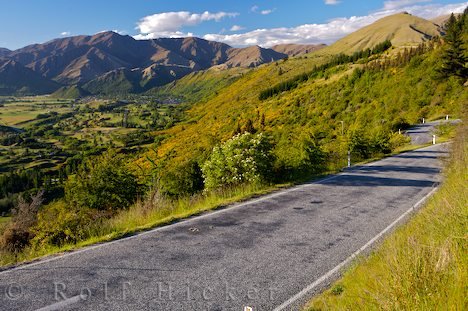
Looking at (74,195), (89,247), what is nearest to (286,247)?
(89,247)

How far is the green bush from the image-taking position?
41.1 feet

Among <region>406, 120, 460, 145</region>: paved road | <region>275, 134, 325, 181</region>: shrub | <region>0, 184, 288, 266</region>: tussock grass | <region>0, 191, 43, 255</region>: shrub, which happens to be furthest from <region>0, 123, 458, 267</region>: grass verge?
<region>406, 120, 460, 145</region>: paved road

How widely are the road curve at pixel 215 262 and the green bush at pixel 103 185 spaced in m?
5.09

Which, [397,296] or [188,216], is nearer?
[397,296]

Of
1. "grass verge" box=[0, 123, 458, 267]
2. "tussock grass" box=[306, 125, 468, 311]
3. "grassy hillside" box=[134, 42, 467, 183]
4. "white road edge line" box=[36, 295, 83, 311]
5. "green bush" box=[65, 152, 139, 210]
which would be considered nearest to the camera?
"tussock grass" box=[306, 125, 468, 311]

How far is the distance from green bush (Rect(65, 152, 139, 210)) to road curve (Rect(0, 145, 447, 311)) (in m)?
5.09

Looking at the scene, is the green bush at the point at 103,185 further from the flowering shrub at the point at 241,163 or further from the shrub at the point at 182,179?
the shrub at the point at 182,179

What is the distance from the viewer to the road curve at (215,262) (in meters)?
5.13

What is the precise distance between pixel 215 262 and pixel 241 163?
7500mm

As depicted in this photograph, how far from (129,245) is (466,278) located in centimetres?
591

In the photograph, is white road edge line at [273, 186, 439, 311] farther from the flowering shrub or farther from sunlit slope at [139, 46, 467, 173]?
sunlit slope at [139, 46, 467, 173]

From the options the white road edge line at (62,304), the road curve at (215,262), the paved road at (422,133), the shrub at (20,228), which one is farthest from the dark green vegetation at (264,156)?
the white road edge line at (62,304)

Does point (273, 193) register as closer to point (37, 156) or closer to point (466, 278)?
point (466, 278)

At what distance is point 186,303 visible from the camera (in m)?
5.03
